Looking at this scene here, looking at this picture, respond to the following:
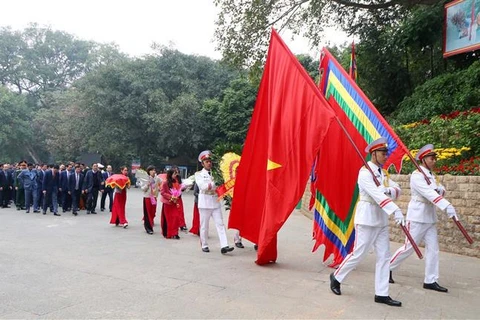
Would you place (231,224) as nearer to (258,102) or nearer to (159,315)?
(258,102)

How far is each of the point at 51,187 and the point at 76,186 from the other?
2.55 feet

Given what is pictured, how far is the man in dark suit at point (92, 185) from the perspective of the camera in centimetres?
1477

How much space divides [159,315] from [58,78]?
5484cm

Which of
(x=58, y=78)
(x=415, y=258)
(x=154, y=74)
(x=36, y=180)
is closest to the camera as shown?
(x=415, y=258)

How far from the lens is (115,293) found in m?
5.13

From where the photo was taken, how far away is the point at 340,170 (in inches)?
269

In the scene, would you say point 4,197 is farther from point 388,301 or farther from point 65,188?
point 388,301

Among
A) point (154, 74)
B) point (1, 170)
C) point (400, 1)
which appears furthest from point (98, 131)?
point (400, 1)

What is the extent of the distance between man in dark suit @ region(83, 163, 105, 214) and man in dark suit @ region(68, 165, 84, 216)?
0.70ft

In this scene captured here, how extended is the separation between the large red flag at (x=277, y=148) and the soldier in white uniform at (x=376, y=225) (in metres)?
0.97

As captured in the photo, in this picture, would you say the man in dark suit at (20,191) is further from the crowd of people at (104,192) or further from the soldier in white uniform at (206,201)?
the soldier in white uniform at (206,201)

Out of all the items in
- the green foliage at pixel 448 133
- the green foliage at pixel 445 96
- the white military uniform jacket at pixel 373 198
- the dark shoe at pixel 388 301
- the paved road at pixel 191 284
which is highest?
the green foliage at pixel 445 96

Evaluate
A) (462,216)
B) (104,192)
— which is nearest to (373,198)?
(462,216)

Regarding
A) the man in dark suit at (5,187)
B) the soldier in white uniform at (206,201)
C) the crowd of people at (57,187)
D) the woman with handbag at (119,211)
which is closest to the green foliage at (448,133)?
the soldier in white uniform at (206,201)
